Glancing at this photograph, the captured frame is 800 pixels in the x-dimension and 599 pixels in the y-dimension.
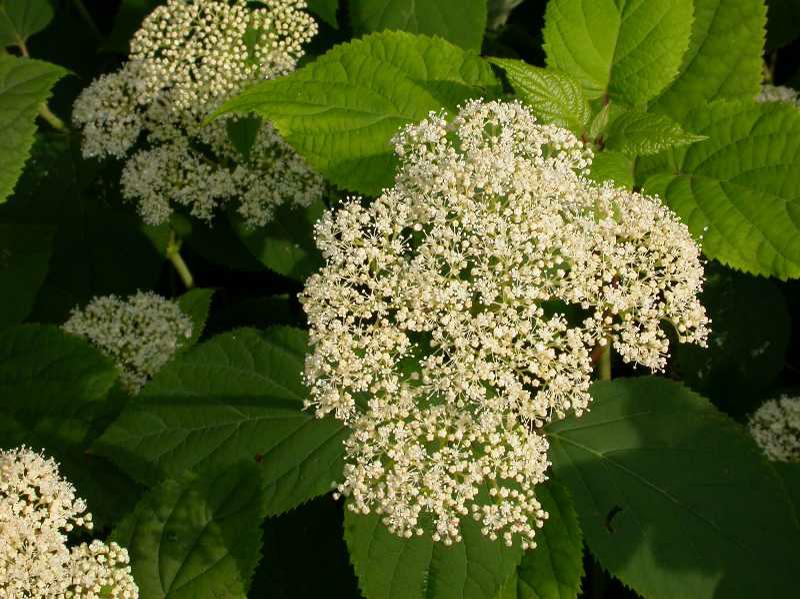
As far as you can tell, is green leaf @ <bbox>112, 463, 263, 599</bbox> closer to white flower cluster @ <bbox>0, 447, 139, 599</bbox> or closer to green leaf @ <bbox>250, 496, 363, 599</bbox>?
white flower cluster @ <bbox>0, 447, 139, 599</bbox>

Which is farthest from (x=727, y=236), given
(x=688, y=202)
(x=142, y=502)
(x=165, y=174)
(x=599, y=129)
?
(x=165, y=174)

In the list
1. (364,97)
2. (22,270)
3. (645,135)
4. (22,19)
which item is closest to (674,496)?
(645,135)

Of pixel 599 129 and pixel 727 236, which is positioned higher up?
pixel 599 129

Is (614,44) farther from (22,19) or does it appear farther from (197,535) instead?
(22,19)

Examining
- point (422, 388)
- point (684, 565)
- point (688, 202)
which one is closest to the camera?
point (422, 388)

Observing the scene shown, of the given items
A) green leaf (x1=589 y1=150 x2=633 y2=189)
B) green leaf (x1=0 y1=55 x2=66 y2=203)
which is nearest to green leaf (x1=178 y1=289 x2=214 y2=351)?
green leaf (x1=0 y1=55 x2=66 y2=203)

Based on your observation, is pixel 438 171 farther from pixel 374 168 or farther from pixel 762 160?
pixel 762 160

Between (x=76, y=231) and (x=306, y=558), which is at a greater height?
(x=76, y=231)
